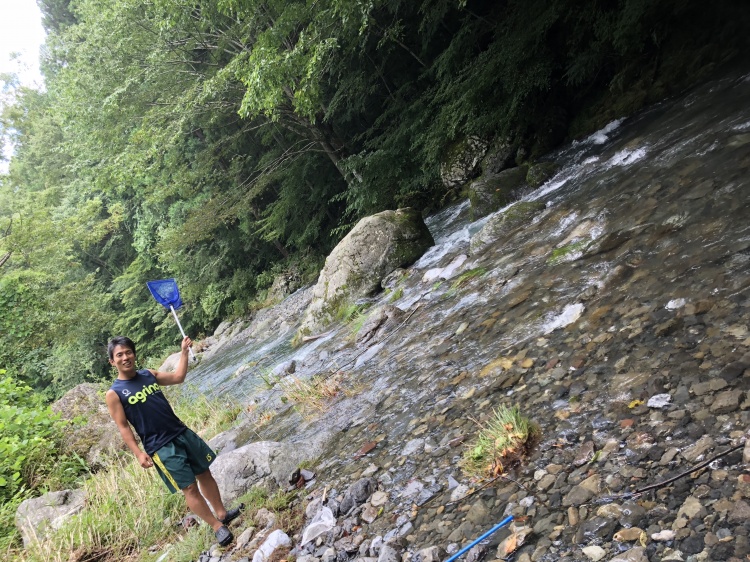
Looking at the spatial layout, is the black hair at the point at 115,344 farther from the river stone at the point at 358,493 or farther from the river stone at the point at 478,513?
the river stone at the point at 478,513

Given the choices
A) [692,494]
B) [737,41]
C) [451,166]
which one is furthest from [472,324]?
[451,166]

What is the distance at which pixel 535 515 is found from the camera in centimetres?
203

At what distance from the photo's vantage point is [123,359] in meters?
3.43

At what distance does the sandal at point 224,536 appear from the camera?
3158 millimetres

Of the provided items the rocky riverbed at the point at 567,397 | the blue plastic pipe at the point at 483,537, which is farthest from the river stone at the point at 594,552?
the blue plastic pipe at the point at 483,537

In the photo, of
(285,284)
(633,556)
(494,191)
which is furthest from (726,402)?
(285,284)

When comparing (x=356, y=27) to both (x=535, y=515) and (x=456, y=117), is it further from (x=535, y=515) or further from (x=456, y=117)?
(x=535, y=515)

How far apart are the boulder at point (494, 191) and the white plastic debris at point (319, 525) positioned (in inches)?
296

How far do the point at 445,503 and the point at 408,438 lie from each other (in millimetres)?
881

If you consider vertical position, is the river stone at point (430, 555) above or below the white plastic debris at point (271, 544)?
below

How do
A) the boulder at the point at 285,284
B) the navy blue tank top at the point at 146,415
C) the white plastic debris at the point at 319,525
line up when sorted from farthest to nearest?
the boulder at the point at 285,284 < the navy blue tank top at the point at 146,415 < the white plastic debris at the point at 319,525

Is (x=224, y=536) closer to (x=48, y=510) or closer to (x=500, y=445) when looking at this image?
(x=500, y=445)

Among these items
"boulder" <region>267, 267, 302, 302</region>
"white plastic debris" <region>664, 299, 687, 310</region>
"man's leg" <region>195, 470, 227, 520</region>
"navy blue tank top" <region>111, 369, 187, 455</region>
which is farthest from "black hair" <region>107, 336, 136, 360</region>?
"boulder" <region>267, 267, 302, 302</region>

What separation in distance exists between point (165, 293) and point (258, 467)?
2054mm
